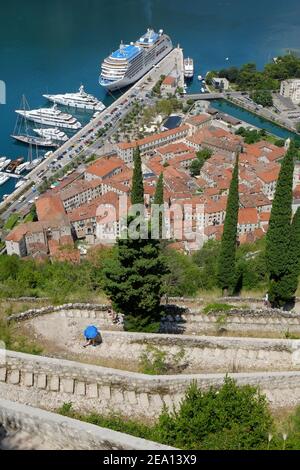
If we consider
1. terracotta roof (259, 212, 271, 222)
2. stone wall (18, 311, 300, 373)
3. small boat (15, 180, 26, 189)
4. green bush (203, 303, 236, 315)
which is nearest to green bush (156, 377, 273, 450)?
stone wall (18, 311, 300, 373)

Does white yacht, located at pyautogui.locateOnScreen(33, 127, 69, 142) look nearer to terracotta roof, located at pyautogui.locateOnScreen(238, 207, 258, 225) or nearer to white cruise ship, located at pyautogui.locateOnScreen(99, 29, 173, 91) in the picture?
white cruise ship, located at pyautogui.locateOnScreen(99, 29, 173, 91)

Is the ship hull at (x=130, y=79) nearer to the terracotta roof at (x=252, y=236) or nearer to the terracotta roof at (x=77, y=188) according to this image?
the terracotta roof at (x=77, y=188)

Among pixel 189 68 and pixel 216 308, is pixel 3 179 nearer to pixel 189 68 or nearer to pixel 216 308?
pixel 189 68

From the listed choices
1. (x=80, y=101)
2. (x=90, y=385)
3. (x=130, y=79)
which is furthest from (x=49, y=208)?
(x=130, y=79)

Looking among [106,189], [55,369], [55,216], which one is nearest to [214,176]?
[106,189]

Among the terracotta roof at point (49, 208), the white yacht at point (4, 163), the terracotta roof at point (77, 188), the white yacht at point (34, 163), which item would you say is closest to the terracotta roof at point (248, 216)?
the terracotta roof at point (77, 188)
